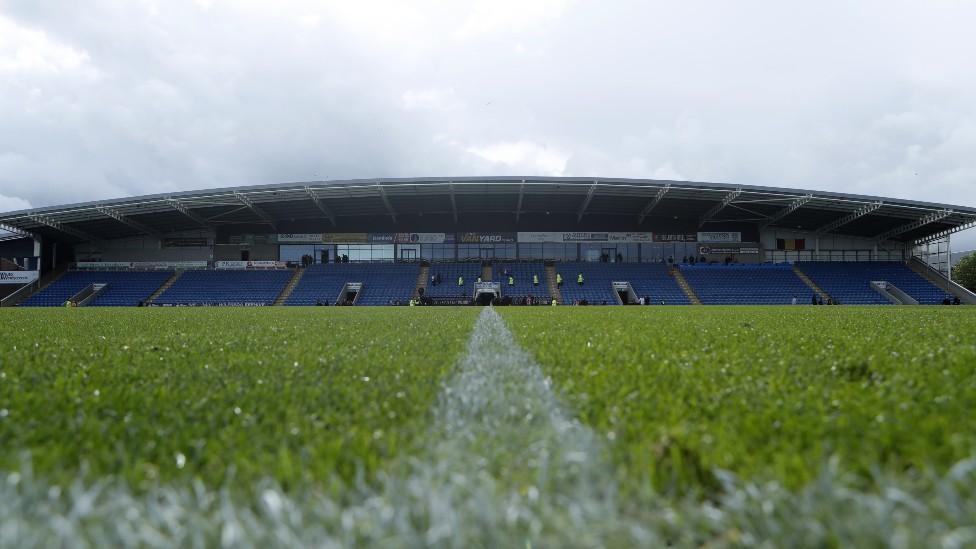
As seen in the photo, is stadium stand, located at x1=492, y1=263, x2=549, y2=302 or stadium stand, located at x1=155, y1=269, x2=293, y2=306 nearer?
stadium stand, located at x1=155, y1=269, x2=293, y2=306

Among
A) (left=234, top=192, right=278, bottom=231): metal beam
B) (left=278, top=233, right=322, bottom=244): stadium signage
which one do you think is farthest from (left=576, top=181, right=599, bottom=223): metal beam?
(left=234, top=192, right=278, bottom=231): metal beam

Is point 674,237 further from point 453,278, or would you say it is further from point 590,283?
point 453,278

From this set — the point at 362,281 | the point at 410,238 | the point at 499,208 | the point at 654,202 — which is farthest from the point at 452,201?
the point at 654,202

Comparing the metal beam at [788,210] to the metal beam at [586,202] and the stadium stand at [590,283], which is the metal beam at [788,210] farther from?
the metal beam at [586,202]

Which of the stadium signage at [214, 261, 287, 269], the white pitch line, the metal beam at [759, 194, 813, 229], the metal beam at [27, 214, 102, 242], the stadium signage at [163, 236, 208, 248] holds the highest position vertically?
the metal beam at [759, 194, 813, 229]

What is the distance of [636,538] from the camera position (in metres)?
0.67

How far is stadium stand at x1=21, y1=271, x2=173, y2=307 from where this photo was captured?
31047mm

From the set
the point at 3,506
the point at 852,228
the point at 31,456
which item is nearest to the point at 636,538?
the point at 3,506

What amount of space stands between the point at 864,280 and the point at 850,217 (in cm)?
439

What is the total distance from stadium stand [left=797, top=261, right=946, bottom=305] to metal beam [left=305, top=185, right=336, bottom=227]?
31.4 m

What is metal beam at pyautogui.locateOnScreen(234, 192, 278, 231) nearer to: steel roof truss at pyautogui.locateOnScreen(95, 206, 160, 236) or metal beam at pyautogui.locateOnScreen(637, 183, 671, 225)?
steel roof truss at pyautogui.locateOnScreen(95, 206, 160, 236)

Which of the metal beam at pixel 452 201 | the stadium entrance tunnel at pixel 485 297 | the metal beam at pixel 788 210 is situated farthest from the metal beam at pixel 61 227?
the metal beam at pixel 788 210

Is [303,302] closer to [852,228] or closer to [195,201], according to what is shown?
[195,201]

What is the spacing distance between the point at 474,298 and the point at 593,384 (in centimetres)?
2849
